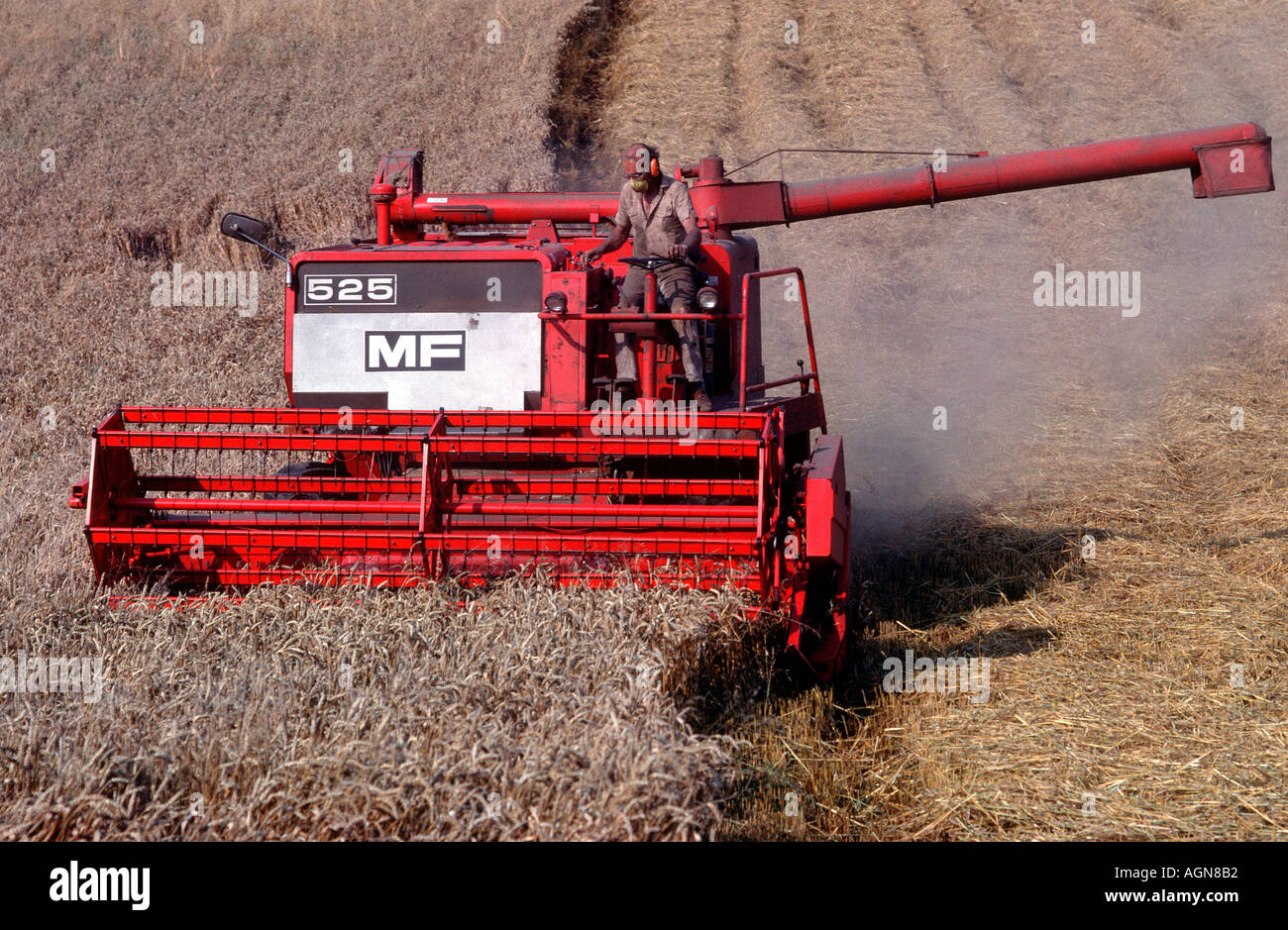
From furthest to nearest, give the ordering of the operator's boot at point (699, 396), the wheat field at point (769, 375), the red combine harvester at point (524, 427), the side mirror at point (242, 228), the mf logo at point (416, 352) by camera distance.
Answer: the mf logo at point (416, 352) < the operator's boot at point (699, 396) < the side mirror at point (242, 228) < the red combine harvester at point (524, 427) < the wheat field at point (769, 375)

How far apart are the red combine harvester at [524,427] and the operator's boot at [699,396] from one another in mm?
94

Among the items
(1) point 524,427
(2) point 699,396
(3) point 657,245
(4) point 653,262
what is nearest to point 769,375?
(3) point 657,245

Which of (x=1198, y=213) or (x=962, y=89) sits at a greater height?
(x=962, y=89)

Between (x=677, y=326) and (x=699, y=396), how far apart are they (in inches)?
15.6

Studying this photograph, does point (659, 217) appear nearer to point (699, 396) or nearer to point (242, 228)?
point (699, 396)

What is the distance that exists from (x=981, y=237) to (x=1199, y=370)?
4.52 meters

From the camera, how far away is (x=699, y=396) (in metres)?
6.82

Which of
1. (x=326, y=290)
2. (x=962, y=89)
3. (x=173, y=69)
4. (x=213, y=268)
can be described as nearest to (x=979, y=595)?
(x=326, y=290)

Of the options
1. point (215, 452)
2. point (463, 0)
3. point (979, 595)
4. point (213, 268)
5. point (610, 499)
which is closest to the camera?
point (610, 499)

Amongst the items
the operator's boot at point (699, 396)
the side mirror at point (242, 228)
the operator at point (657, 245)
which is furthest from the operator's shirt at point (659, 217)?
the side mirror at point (242, 228)

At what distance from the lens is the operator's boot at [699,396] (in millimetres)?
6745

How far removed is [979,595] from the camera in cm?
750

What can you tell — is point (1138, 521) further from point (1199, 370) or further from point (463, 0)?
point (463, 0)

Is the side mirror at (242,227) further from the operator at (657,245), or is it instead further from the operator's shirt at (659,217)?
the operator's shirt at (659,217)
